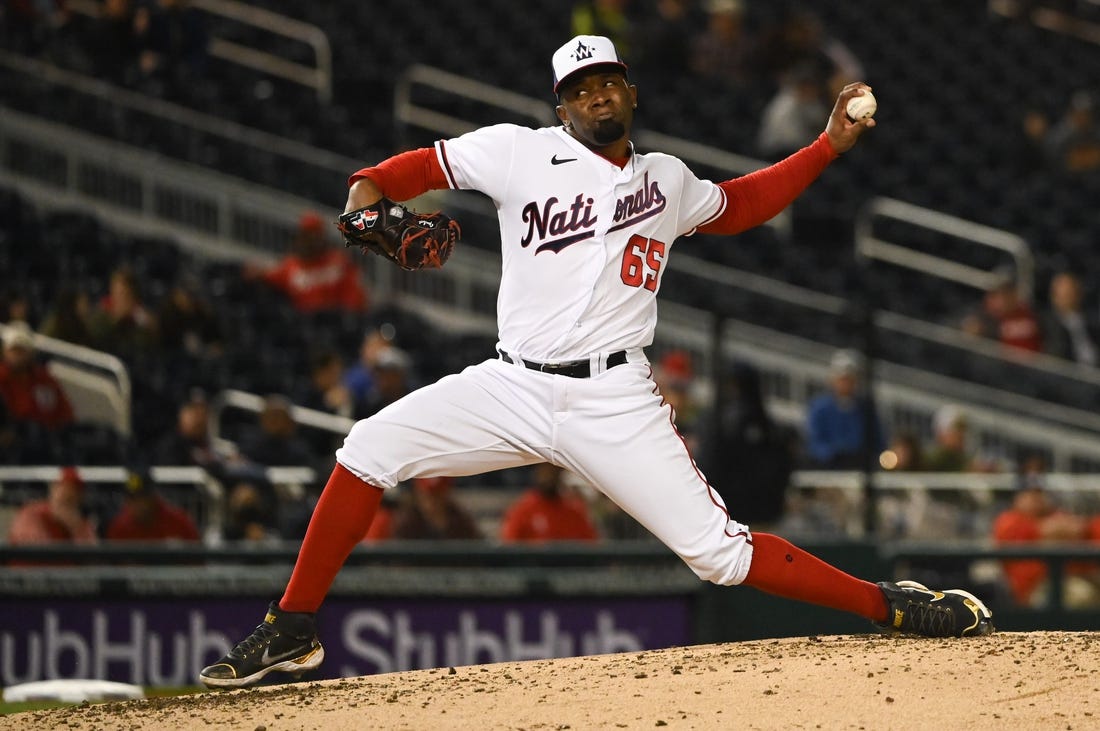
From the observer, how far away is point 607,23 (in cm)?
1477

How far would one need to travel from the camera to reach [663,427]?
16.0 ft

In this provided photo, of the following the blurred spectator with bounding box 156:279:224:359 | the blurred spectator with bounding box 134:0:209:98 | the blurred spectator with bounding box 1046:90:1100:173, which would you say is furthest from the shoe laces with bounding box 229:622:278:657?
the blurred spectator with bounding box 1046:90:1100:173

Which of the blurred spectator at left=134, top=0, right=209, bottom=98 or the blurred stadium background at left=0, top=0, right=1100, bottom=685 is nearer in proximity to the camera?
the blurred stadium background at left=0, top=0, right=1100, bottom=685

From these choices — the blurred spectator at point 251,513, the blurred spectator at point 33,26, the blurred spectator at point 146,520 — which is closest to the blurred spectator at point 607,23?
the blurred spectator at point 33,26

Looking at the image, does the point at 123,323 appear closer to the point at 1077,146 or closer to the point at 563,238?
the point at 563,238

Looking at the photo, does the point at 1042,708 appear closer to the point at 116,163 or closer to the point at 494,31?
the point at 116,163

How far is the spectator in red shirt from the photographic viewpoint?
31.5 ft

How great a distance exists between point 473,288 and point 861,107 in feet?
24.7

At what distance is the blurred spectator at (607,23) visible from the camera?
14570 millimetres

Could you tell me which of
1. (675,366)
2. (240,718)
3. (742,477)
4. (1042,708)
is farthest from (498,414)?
(675,366)

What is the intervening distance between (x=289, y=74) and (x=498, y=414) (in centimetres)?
972

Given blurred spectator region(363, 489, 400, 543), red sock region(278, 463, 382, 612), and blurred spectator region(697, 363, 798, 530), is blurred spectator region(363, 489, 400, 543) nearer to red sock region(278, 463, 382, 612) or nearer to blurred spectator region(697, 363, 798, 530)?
blurred spectator region(697, 363, 798, 530)

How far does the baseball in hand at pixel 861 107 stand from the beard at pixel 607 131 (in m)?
0.79

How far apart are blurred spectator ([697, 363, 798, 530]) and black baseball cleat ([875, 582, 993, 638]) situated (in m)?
3.56
